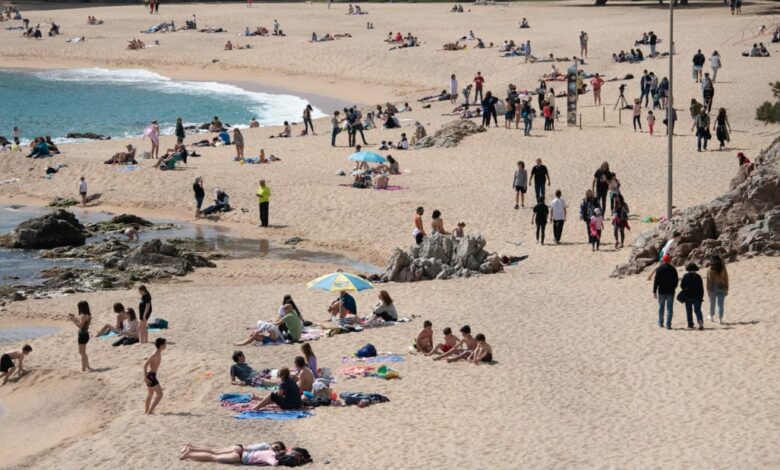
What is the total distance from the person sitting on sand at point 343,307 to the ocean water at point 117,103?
94.3ft

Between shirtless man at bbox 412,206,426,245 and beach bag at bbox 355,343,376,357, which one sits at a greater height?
shirtless man at bbox 412,206,426,245

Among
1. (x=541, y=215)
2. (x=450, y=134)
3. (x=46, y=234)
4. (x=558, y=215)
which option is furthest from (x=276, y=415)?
(x=450, y=134)

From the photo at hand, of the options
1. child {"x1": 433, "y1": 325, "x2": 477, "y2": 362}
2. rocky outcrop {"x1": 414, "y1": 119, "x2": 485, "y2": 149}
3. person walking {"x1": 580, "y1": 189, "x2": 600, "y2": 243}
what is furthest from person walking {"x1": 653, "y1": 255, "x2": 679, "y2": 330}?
rocky outcrop {"x1": 414, "y1": 119, "x2": 485, "y2": 149}

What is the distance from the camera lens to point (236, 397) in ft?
64.5

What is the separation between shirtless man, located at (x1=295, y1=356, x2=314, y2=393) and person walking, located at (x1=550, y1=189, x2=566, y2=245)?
1229 cm

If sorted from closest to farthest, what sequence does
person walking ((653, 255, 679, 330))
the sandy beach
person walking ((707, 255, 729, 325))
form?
the sandy beach, person walking ((707, 255, 729, 325)), person walking ((653, 255, 679, 330))

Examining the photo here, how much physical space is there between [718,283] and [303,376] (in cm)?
704

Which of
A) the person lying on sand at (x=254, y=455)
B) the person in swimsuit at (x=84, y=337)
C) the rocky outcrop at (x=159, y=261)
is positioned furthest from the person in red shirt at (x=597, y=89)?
the person lying on sand at (x=254, y=455)

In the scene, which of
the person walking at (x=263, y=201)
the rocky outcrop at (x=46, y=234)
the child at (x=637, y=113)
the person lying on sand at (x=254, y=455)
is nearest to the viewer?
the person lying on sand at (x=254, y=455)

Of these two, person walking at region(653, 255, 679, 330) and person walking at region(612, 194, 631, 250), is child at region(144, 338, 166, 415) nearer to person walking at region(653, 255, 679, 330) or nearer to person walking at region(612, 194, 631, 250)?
person walking at region(653, 255, 679, 330)

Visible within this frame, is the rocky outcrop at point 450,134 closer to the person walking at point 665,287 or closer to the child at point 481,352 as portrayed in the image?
the person walking at point 665,287

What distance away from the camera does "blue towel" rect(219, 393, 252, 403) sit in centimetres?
1956

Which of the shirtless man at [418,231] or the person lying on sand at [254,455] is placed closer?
the person lying on sand at [254,455]

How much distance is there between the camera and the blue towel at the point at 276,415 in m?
18.8
